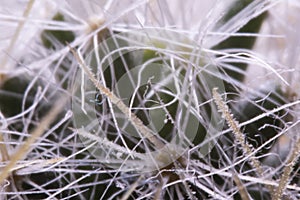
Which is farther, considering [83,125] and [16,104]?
[16,104]

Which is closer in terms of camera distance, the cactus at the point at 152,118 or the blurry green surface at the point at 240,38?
the cactus at the point at 152,118

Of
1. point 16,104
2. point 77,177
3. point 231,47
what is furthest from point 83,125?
point 231,47

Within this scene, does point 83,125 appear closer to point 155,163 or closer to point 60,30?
point 155,163

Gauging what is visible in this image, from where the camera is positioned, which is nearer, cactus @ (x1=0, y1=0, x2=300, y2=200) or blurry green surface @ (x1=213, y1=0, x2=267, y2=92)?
cactus @ (x1=0, y1=0, x2=300, y2=200)

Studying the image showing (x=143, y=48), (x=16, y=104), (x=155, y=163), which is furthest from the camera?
(x=16, y=104)

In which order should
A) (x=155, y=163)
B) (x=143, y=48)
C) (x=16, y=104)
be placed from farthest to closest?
(x=16, y=104) < (x=143, y=48) < (x=155, y=163)

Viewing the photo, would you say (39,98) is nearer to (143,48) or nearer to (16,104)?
(16,104)

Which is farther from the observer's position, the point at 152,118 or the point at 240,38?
the point at 240,38

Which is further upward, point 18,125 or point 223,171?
point 18,125

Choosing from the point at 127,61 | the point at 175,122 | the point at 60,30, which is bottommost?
the point at 175,122
